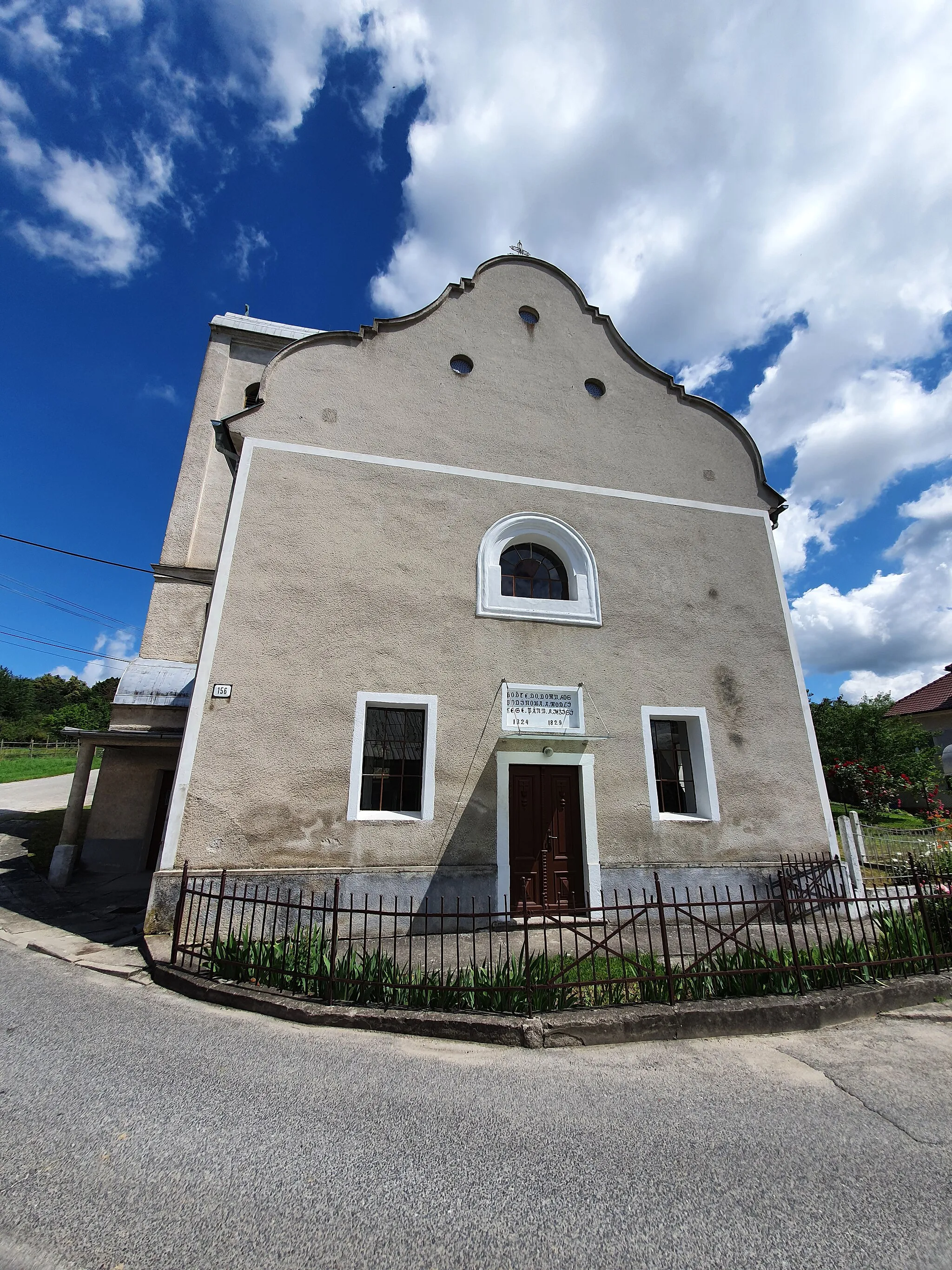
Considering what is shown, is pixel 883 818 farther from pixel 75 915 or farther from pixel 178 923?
pixel 75 915

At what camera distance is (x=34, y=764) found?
35.8m

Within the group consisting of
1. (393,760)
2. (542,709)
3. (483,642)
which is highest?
(483,642)

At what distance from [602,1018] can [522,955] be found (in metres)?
0.89

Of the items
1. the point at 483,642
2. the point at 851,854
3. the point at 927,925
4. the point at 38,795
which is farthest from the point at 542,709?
the point at 38,795

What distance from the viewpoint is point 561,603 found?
10570mm

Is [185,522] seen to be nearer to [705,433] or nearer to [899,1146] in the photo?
[705,433]

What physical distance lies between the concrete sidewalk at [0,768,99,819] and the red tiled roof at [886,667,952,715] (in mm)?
35555

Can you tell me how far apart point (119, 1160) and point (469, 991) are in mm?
2982

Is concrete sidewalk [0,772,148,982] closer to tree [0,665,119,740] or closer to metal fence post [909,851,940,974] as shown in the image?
metal fence post [909,851,940,974]

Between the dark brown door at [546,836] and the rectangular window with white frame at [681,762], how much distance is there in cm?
A: 151

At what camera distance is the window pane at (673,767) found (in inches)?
404

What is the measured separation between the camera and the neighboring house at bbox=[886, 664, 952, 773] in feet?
90.6

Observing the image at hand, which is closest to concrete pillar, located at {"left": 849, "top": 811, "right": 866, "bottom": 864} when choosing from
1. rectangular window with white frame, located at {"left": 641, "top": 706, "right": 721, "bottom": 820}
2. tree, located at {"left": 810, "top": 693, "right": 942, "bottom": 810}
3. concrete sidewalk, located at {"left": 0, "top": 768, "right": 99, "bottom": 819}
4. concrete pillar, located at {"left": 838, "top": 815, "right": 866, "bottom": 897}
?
concrete pillar, located at {"left": 838, "top": 815, "right": 866, "bottom": 897}

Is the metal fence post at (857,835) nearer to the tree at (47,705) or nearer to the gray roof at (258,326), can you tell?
the gray roof at (258,326)
